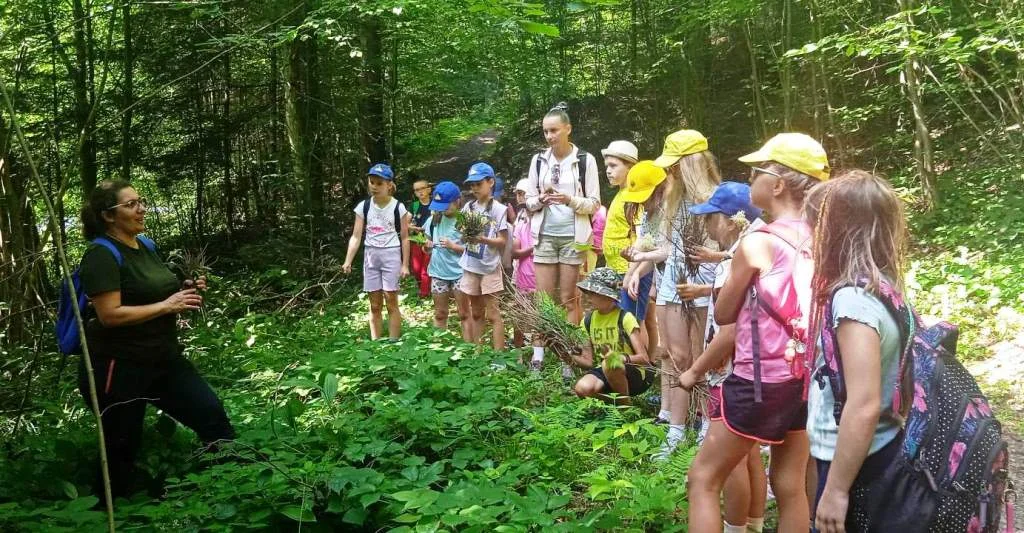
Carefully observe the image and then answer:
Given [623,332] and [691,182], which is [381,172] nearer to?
[623,332]

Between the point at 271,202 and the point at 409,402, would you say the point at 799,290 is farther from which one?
the point at 271,202

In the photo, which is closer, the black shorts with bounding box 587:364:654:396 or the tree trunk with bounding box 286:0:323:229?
the black shorts with bounding box 587:364:654:396

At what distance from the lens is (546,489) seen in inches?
136

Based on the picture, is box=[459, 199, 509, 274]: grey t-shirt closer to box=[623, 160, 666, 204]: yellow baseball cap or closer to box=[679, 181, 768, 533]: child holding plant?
box=[623, 160, 666, 204]: yellow baseball cap

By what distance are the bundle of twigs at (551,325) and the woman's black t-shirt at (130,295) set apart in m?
2.48

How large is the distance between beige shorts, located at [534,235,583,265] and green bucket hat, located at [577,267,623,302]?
3.48 feet

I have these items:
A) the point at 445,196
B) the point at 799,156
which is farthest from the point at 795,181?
the point at 445,196

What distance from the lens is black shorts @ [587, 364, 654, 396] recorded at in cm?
477

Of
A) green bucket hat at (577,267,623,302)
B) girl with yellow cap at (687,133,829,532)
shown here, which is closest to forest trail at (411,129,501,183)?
green bucket hat at (577,267,623,302)

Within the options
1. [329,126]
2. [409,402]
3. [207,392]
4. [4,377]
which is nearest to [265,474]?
[207,392]

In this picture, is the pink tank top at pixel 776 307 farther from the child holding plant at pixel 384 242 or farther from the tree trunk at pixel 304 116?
the tree trunk at pixel 304 116

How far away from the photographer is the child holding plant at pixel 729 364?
2.85m

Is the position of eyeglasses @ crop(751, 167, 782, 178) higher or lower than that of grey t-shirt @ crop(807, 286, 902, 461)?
higher

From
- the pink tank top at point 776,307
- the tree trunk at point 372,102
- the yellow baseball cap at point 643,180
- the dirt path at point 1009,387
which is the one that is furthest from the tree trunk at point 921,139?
the pink tank top at point 776,307
